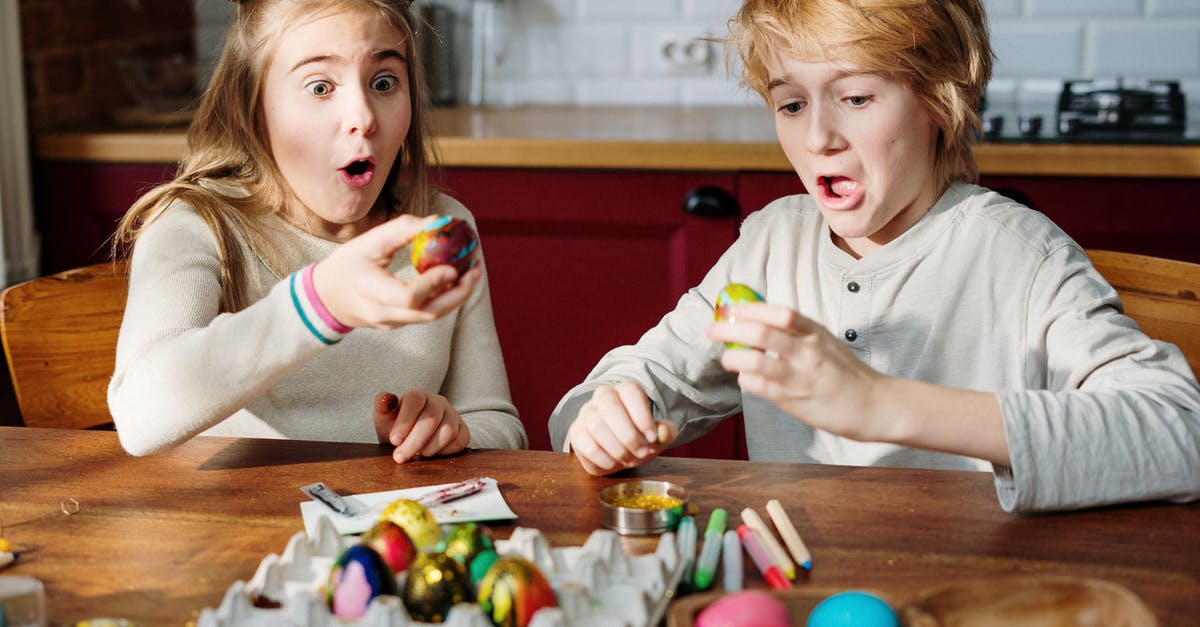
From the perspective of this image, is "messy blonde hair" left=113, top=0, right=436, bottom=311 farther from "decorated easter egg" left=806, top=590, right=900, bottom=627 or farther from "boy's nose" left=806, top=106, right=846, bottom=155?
"decorated easter egg" left=806, top=590, right=900, bottom=627

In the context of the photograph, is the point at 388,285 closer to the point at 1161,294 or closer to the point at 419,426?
the point at 419,426

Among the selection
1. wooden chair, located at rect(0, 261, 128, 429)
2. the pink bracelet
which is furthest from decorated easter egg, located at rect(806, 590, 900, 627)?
wooden chair, located at rect(0, 261, 128, 429)

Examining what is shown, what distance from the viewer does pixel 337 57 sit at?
58.6 inches

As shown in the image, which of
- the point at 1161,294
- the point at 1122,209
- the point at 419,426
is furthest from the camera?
the point at 1122,209

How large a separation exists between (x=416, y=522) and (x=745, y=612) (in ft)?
0.93

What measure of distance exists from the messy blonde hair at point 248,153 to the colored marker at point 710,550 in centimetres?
75

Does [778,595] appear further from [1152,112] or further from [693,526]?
[1152,112]

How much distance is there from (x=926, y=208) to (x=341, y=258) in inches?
29.0

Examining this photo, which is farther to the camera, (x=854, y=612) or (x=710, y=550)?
(x=710, y=550)

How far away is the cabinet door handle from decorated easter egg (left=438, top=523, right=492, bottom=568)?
141cm

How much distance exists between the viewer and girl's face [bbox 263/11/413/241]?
4.88 feet

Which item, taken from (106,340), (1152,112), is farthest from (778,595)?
(1152,112)

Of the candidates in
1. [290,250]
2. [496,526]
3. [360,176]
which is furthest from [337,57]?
[496,526]

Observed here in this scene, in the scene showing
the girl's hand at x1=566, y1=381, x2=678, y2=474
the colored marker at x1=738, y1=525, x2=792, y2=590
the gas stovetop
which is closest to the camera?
the colored marker at x1=738, y1=525, x2=792, y2=590
